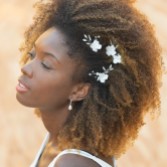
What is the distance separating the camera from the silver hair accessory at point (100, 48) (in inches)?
88.7

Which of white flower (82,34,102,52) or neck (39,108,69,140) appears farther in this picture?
neck (39,108,69,140)

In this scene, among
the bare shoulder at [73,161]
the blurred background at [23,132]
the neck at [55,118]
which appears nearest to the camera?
the bare shoulder at [73,161]

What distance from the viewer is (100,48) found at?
2281mm

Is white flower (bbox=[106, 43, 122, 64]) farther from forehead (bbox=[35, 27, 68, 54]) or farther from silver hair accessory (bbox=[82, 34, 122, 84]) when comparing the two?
forehead (bbox=[35, 27, 68, 54])

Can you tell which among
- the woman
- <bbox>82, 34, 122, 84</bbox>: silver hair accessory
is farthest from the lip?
<bbox>82, 34, 122, 84</bbox>: silver hair accessory

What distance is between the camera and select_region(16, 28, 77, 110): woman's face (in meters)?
2.28

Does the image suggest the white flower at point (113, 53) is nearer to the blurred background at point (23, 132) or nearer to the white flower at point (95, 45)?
the white flower at point (95, 45)

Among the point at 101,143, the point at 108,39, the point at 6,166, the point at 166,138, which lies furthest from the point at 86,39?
the point at 166,138

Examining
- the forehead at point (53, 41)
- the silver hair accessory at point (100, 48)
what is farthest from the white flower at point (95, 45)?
the forehead at point (53, 41)

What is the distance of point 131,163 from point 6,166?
98 cm

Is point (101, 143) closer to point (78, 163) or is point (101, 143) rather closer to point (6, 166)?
point (78, 163)

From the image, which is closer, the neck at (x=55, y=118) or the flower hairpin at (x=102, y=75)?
the flower hairpin at (x=102, y=75)

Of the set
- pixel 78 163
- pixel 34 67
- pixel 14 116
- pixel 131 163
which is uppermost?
pixel 34 67

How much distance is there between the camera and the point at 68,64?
7.48 ft
